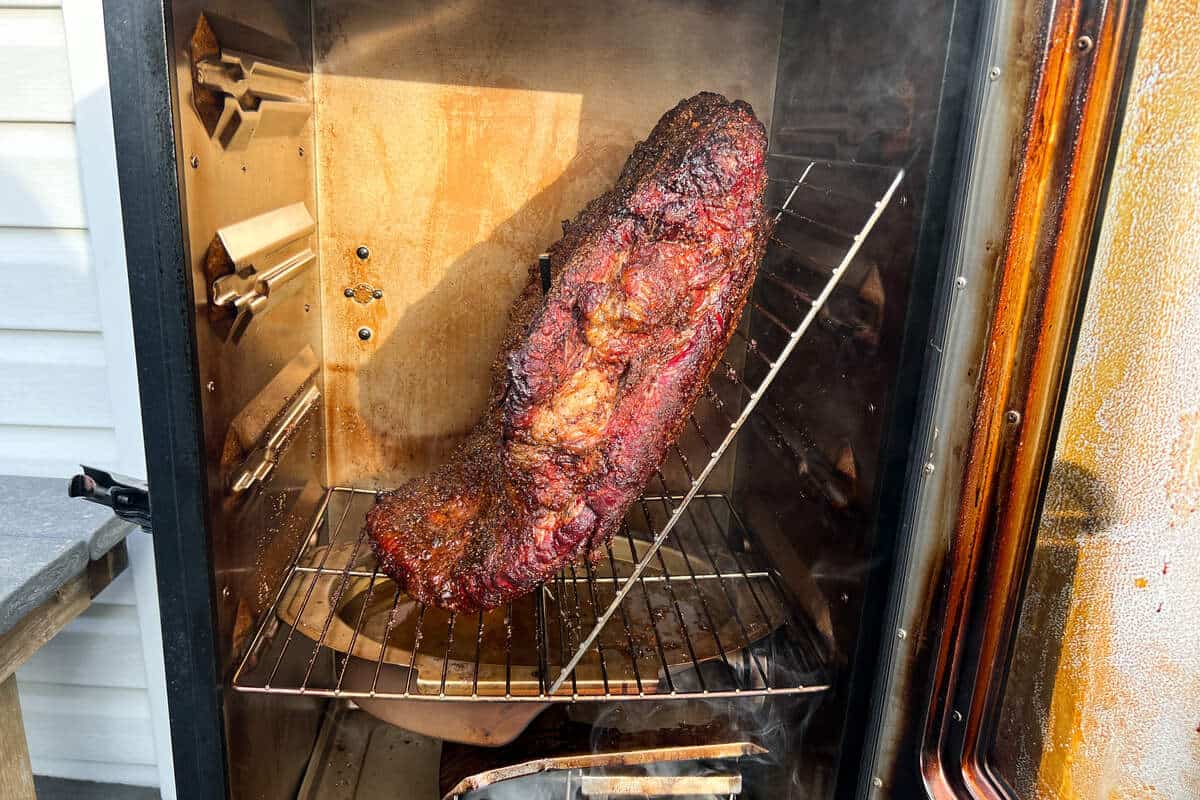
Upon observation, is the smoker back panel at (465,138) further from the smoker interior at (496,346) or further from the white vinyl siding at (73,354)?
the white vinyl siding at (73,354)

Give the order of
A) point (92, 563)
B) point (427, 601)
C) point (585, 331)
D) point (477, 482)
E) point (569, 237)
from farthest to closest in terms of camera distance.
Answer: point (92, 563) < point (569, 237) < point (477, 482) < point (427, 601) < point (585, 331)

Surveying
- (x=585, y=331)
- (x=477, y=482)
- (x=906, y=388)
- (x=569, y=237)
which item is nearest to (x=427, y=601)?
(x=477, y=482)

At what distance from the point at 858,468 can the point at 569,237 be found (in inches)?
28.6

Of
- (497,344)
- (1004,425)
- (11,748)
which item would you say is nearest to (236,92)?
(497,344)

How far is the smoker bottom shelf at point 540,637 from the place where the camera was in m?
1.40

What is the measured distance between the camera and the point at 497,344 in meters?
1.90

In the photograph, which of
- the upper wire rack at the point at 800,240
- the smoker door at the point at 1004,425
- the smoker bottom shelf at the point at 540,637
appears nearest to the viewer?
the smoker door at the point at 1004,425

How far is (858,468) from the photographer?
1279 mm


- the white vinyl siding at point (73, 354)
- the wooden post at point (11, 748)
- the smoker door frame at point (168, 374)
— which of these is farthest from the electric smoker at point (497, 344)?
the wooden post at point (11, 748)

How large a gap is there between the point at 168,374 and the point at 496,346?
0.91 meters

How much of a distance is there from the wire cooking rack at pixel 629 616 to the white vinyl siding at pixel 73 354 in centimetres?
56

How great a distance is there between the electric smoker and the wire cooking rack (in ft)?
0.03

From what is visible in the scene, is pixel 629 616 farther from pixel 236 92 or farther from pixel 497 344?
pixel 236 92

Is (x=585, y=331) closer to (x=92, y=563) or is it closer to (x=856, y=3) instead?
(x=856, y=3)
